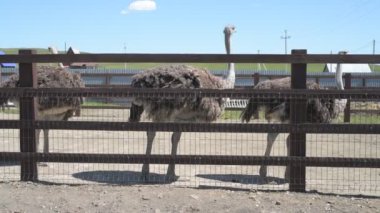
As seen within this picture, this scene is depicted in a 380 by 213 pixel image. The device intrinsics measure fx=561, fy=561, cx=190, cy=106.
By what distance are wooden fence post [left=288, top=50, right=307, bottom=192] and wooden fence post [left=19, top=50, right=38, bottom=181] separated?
289 centimetres

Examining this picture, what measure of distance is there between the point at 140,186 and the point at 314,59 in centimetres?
233

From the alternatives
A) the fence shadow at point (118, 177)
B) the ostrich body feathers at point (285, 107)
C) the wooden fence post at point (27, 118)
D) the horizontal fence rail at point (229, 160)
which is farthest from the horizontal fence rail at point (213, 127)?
the ostrich body feathers at point (285, 107)

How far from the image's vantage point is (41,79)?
27.2 feet

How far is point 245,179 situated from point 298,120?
160 cm

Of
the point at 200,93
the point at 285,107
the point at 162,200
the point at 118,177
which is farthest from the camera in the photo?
the point at 285,107

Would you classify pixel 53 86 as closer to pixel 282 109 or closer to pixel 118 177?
pixel 118 177

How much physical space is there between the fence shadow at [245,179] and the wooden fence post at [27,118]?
7.57 feet

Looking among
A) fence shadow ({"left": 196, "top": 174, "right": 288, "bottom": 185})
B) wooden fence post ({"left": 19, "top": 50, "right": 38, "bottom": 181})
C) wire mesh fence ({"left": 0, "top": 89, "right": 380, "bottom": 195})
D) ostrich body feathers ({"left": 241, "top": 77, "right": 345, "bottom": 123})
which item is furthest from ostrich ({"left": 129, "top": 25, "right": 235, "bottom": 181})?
wooden fence post ({"left": 19, "top": 50, "right": 38, "bottom": 181})

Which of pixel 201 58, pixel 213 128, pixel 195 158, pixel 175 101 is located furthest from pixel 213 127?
pixel 175 101

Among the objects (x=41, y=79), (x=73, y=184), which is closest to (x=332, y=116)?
(x=73, y=184)

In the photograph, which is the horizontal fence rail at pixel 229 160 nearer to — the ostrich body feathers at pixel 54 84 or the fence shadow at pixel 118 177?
the fence shadow at pixel 118 177

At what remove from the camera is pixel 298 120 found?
19.8ft

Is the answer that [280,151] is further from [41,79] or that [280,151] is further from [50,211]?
[50,211]

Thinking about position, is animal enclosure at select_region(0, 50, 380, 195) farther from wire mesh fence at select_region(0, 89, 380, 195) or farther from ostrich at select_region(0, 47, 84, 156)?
ostrich at select_region(0, 47, 84, 156)
